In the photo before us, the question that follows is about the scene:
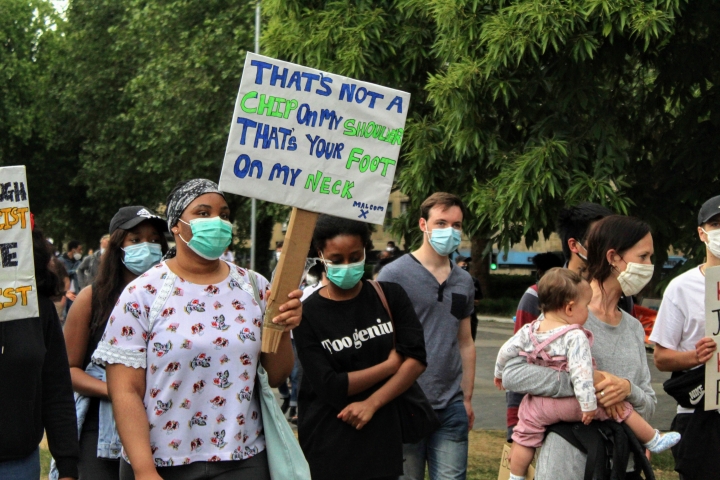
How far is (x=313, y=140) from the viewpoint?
3992 mm

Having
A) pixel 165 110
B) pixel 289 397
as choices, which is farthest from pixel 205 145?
pixel 289 397

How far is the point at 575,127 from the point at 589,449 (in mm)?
5007

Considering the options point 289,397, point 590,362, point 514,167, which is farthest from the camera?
point 289,397

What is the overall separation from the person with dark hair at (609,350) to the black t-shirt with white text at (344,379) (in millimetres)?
564

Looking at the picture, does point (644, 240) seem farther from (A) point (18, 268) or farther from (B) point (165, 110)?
(B) point (165, 110)

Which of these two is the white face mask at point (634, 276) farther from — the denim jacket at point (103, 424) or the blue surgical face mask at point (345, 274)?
the denim jacket at point (103, 424)

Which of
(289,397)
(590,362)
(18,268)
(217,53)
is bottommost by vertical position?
(289,397)

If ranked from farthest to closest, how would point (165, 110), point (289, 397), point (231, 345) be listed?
point (165, 110), point (289, 397), point (231, 345)

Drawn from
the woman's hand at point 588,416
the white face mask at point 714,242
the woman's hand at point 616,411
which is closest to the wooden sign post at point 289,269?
the woman's hand at point 588,416

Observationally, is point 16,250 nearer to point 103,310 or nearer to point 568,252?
point 103,310

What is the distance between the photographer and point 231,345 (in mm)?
3551

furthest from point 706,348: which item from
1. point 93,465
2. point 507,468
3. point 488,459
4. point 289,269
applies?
point 488,459

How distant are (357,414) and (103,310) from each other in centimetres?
126

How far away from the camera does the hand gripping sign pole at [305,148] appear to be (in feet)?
12.5
